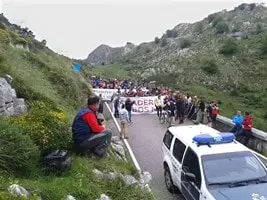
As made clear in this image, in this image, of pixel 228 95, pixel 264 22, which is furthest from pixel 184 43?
pixel 228 95

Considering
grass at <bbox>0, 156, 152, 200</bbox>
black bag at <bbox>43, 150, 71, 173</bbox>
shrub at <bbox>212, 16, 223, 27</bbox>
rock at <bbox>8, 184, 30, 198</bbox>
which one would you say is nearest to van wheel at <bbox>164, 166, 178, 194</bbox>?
grass at <bbox>0, 156, 152, 200</bbox>

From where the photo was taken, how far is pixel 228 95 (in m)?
67.1

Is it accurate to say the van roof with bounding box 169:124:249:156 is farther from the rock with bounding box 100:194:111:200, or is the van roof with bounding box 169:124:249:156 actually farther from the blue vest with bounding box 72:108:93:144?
the rock with bounding box 100:194:111:200

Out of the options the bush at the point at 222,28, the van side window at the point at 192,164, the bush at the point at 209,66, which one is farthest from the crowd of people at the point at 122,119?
the bush at the point at 222,28

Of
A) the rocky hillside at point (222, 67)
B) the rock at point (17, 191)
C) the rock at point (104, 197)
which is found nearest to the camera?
the rock at point (17, 191)

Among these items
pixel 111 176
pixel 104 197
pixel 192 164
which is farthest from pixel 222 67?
pixel 104 197

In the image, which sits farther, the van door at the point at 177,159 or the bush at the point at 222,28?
the bush at the point at 222,28

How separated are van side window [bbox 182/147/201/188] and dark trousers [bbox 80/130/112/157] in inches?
82.3

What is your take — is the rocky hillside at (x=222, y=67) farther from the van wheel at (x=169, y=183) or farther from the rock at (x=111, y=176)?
the rock at (x=111, y=176)

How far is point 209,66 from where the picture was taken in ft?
249

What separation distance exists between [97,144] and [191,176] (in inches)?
92.8

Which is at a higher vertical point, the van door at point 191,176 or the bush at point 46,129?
the bush at point 46,129

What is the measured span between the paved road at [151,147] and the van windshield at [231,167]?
7.69 feet

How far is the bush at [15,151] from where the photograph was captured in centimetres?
864
